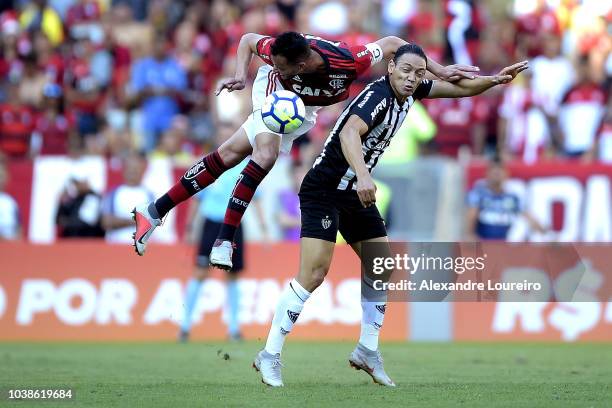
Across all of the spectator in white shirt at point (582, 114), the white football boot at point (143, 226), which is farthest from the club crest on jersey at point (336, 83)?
the spectator in white shirt at point (582, 114)

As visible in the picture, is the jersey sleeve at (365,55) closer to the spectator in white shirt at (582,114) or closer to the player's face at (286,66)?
the player's face at (286,66)

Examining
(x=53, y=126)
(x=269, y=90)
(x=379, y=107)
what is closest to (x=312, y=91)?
(x=269, y=90)

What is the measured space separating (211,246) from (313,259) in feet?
20.2

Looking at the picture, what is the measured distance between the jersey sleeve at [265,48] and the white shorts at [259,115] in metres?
0.24

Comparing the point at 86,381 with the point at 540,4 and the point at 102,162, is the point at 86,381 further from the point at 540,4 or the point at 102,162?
the point at 540,4

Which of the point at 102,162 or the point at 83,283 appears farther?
the point at 102,162

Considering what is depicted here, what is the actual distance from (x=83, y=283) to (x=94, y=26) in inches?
272

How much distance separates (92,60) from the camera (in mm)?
20438

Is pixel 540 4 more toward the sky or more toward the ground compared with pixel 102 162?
more toward the sky

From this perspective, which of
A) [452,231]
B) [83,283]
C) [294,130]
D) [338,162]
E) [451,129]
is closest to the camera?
[338,162]

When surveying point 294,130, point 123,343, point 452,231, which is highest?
point 294,130

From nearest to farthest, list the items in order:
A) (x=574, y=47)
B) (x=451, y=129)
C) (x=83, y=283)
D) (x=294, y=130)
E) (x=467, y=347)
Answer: (x=294, y=130) < (x=467, y=347) < (x=83, y=283) < (x=451, y=129) < (x=574, y=47)

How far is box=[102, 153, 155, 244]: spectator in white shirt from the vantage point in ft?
55.0

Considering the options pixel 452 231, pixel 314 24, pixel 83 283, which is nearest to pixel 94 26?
pixel 314 24
